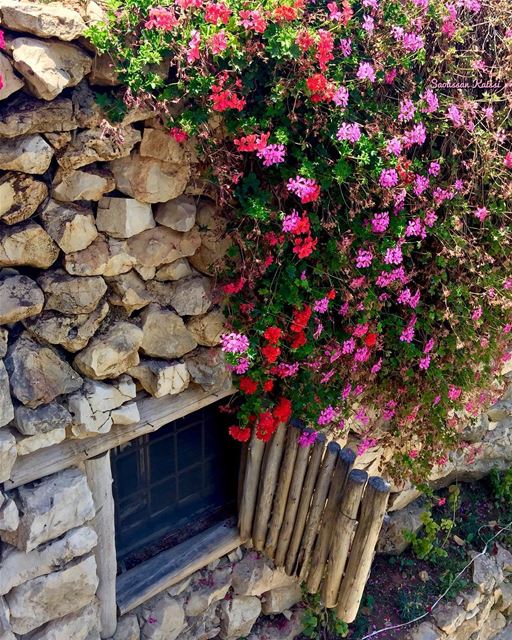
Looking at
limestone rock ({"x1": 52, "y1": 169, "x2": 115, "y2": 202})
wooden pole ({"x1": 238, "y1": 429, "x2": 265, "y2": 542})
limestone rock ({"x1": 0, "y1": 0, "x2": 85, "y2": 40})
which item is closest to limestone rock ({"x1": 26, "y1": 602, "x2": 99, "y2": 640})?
→ wooden pole ({"x1": 238, "y1": 429, "x2": 265, "y2": 542})

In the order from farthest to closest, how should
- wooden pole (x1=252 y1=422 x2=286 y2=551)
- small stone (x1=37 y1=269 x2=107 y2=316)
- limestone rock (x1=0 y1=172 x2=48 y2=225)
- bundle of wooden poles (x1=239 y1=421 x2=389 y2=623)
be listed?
wooden pole (x1=252 y1=422 x2=286 y2=551), bundle of wooden poles (x1=239 y1=421 x2=389 y2=623), small stone (x1=37 y1=269 x2=107 y2=316), limestone rock (x1=0 y1=172 x2=48 y2=225)

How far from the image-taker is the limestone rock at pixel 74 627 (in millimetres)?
2776

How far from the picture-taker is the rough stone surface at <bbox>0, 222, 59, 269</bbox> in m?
2.17

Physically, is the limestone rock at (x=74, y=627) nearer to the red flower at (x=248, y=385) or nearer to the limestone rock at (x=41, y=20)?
the red flower at (x=248, y=385)

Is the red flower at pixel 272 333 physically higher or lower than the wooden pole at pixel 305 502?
higher

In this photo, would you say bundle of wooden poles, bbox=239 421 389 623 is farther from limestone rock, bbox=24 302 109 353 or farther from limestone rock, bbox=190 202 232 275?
limestone rock, bbox=24 302 109 353

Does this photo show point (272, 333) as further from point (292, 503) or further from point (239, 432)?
point (292, 503)

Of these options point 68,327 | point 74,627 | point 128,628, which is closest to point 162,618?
point 128,628

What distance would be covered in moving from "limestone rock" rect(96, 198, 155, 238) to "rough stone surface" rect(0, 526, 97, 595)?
1292 mm

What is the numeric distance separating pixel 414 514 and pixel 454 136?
2956mm

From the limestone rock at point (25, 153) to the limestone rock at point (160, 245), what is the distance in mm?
473

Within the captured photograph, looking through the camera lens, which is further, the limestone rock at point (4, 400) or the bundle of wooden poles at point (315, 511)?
the bundle of wooden poles at point (315, 511)

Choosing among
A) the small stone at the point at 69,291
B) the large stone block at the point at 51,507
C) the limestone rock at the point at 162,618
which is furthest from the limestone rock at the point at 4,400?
the limestone rock at the point at 162,618

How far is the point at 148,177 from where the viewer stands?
94.2 inches
